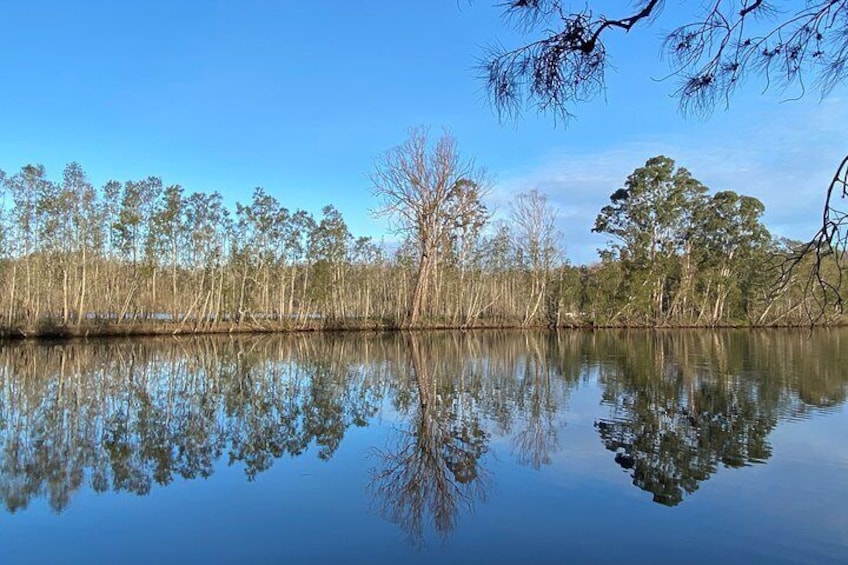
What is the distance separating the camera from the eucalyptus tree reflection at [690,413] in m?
7.33

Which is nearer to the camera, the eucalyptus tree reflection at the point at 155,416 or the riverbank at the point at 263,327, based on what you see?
the eucalyptus tree reflection at the point at 155,416

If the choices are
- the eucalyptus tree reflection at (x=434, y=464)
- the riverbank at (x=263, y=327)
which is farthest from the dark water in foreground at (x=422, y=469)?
the riverbank at (x=263, y=327)

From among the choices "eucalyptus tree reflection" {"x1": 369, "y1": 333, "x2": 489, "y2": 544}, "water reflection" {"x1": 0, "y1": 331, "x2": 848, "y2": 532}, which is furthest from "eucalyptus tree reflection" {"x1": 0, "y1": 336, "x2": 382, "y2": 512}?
"eucalyptus tree reflection" {"x1": 369, "y1": 333, "x2": 489, "y2": 544}

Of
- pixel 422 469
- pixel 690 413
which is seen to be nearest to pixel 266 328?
pixel 690 413

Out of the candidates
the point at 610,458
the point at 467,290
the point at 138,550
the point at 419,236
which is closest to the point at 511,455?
the point at 610,458

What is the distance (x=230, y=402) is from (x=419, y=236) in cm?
2656

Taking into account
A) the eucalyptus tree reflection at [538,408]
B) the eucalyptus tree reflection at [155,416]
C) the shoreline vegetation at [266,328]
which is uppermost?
the shoreline vegetation at [266,328]

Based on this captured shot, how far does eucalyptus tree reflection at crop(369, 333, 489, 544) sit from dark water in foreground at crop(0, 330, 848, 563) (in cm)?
4

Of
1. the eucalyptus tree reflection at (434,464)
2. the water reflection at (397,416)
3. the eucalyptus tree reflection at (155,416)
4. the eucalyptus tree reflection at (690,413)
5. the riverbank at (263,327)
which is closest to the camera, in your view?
the eucalyptus tree reflection at (434,464)

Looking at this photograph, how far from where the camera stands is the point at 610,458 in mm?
7734

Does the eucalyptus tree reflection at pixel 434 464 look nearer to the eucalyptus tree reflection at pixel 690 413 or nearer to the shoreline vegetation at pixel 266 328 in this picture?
the eucalyptus tree reflection at pixel 690 413

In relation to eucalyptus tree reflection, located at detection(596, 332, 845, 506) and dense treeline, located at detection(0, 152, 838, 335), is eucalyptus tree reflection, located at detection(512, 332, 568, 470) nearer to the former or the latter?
eucalyptus tree reflection, located at detection(596, 332, 845, 506)

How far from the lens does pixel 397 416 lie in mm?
10594

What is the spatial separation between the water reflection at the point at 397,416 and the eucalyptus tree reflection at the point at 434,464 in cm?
3
